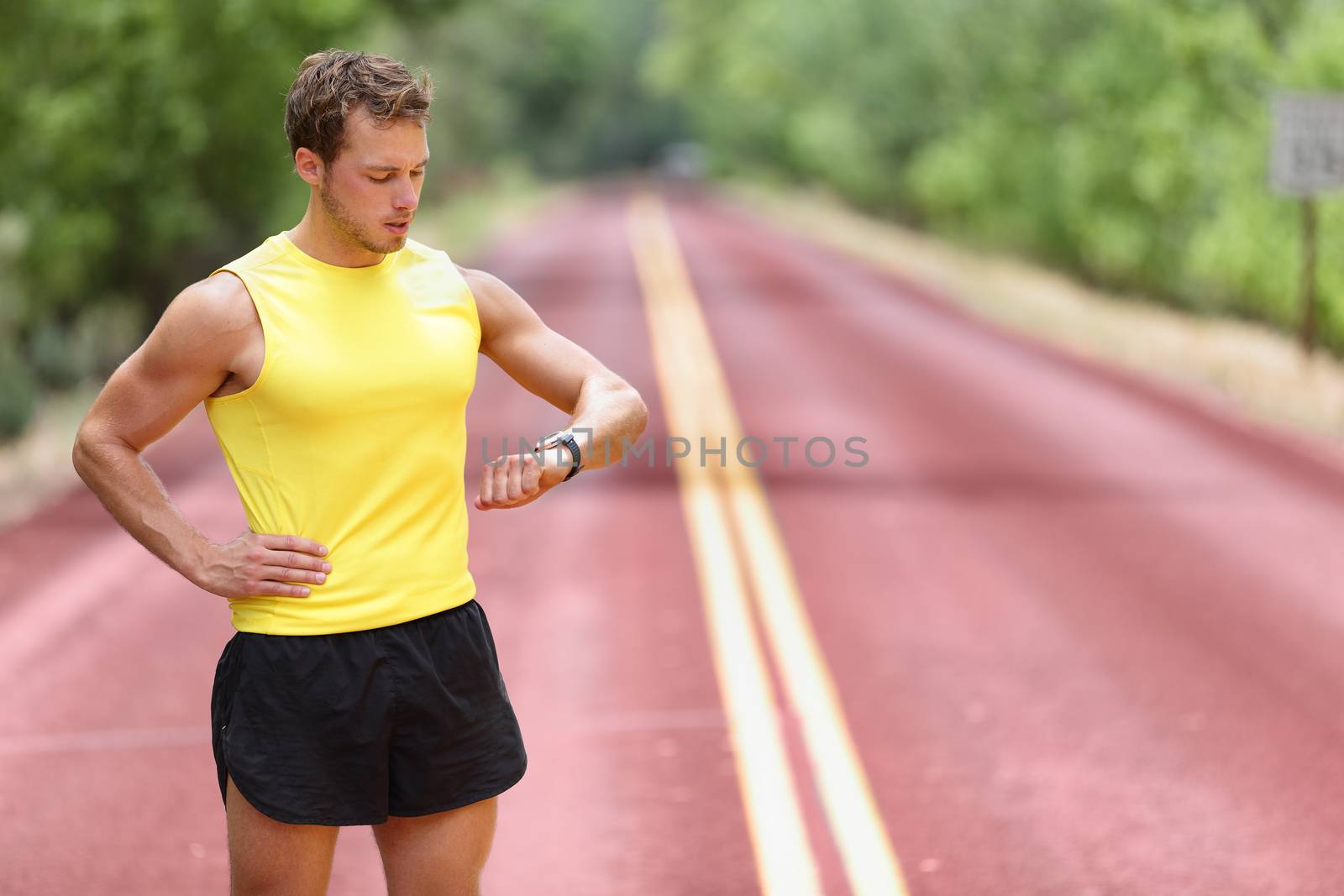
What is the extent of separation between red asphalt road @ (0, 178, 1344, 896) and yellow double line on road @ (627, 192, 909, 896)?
69mm

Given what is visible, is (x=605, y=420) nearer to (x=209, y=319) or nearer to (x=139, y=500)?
(x=209, y=319)

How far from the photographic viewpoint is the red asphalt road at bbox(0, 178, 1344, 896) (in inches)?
198

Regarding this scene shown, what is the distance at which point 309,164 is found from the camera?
2.90 metres

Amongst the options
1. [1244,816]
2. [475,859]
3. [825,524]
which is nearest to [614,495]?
[825,524]

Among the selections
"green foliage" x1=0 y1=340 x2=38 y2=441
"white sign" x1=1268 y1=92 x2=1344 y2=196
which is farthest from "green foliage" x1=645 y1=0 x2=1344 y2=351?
"green foliage" x1=0 y1=340 x2=38 y2=441

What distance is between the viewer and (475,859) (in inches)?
120

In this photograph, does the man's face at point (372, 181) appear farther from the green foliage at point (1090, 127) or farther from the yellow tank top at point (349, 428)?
the green foliage at point (1090, 127)

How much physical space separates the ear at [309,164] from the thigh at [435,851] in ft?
3.95

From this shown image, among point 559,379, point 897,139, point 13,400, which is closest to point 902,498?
point 13,400

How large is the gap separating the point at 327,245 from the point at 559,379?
531 mm

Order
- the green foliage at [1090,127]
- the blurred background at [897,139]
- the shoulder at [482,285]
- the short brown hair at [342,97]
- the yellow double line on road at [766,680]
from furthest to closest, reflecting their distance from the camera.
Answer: the green foliage at [1090,127] → the blurred background at [897,139] → the yellow double line on road at [766,680] → the shoulder at [482,285] → the short brown hair at [342,97]

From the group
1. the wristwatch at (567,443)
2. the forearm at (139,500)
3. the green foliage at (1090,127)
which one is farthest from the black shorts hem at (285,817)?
the green foliage at (1090,127)

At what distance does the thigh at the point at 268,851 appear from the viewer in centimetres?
296

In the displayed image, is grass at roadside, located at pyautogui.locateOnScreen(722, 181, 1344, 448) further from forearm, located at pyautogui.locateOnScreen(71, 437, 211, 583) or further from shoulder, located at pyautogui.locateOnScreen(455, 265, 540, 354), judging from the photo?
forearm, located at pyautogui.locateOnScreen(71, 437, 211, 583)
